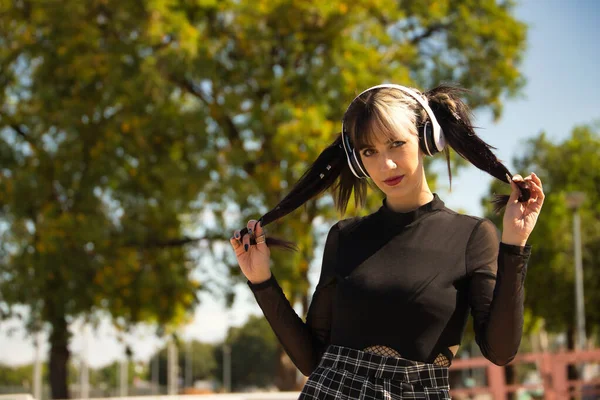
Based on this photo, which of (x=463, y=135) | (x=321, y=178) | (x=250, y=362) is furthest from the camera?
(x=250, y=362)

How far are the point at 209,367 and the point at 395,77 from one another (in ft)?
241

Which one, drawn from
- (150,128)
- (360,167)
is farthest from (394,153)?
(150,128)

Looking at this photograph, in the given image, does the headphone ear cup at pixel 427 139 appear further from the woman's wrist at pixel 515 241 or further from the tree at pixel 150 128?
the tree at pixel 150 128

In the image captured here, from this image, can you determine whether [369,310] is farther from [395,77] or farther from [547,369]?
[395,77]

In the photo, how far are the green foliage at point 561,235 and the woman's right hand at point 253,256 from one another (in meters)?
27.7

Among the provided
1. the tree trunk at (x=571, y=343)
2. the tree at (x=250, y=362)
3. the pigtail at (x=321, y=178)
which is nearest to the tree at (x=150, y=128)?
the pigtail at (x=321, y=178)

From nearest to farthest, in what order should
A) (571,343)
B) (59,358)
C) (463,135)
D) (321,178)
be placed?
1. (463,135)
2. (321,178)
3. (59,358)
4. (571,343)

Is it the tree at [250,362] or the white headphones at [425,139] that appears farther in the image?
the tree at [250,362]

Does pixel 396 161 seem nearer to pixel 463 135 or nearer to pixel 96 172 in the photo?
pixel 463 135

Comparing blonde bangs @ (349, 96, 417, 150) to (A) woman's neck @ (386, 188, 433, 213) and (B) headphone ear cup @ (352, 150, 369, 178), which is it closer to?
(B) headphone ear cup @ (352, 150, 369, 178)

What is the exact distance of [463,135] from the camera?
2.34 metres

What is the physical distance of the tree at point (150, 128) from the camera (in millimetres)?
14273

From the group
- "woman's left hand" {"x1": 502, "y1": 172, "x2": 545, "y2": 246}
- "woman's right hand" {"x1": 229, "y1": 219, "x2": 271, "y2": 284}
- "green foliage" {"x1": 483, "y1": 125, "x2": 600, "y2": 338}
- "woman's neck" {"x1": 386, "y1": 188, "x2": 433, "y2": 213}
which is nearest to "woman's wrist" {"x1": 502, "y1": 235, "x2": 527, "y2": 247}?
"woman's left hand" {"x1": 502, "y1": 172, "x2": 545, "y2": 246}

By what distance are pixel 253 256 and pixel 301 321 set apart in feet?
0.76
